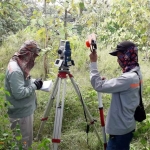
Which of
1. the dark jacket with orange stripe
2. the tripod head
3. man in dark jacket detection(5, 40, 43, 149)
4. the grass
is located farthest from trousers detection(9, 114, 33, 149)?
the dark jacket with orange stripe

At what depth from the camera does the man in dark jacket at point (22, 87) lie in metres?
2.17

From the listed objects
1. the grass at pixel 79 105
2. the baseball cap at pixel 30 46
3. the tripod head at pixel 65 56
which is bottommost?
the grass at pixel 79 105

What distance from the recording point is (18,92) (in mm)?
2172

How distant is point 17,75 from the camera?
2158 millimetres

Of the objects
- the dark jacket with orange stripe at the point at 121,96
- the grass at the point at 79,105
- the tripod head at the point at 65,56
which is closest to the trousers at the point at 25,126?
the grass at the point at 79,105

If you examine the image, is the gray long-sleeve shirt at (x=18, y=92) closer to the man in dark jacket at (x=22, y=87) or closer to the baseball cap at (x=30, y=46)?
the man in dark jacket at (x=22, y=87)

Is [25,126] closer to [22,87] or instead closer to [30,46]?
[22,87]

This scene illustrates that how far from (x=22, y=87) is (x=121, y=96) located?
35.7 inches

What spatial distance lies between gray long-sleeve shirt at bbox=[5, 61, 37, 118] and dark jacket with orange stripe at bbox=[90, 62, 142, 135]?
2.21 ft

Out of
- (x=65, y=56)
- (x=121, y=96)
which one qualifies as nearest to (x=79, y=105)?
(x=65, y=56)

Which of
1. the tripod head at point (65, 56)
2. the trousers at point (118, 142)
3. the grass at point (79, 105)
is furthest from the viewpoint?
the grass at point (79, 105)

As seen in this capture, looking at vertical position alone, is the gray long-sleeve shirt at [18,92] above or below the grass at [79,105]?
above

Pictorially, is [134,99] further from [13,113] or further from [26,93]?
[13,113]

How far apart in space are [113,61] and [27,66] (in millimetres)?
3965
